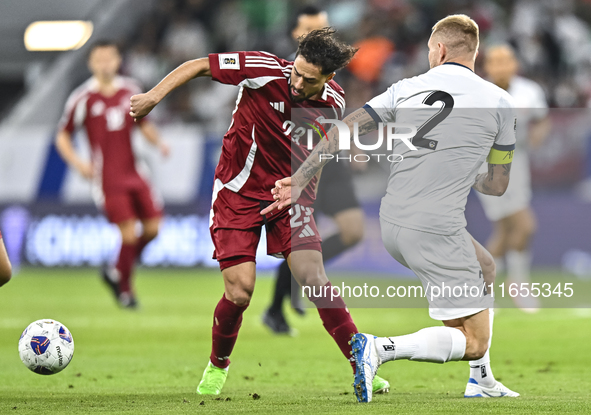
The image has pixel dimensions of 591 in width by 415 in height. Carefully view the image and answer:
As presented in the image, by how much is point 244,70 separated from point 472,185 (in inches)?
56.5

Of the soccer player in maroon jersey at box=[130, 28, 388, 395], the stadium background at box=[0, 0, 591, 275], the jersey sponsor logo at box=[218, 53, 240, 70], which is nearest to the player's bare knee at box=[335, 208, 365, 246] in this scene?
the soccer player in maroon jersey at box=[130, 28, 388, 395]

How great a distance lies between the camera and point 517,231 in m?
9.72

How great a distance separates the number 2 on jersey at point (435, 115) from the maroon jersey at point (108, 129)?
248 inches

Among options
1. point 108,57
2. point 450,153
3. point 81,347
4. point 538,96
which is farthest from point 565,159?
point 450,153

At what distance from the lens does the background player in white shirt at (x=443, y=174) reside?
167 inches

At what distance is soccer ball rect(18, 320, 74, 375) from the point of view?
15.9 feet

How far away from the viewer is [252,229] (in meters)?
5.02

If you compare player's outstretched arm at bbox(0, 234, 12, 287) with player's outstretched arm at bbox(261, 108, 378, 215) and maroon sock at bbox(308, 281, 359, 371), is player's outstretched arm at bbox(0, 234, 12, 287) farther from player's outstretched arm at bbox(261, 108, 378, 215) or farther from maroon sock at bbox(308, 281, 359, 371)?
maroon sock at bbox(308, 281, 359, 371)

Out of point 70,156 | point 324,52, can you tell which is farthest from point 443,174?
point 70,156

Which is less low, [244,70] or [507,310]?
[244,70]

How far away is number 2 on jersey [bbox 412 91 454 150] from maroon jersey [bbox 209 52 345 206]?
0.84m

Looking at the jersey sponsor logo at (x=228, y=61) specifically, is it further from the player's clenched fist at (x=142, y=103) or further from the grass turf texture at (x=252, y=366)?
the grass turf texture at (x=252, y=366)

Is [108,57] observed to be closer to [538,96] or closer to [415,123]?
[538,96]

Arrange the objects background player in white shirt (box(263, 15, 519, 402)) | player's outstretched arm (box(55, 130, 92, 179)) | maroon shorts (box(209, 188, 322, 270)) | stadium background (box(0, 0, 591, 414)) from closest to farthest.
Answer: background player in white shirt (box(263, 15, 519, 402))
maroon shorts (box(209, 188, 322, 270))
stadium background (box(0, 0, 591, 414))
player's outstretched arm (box(55, 130, 92, 179))
